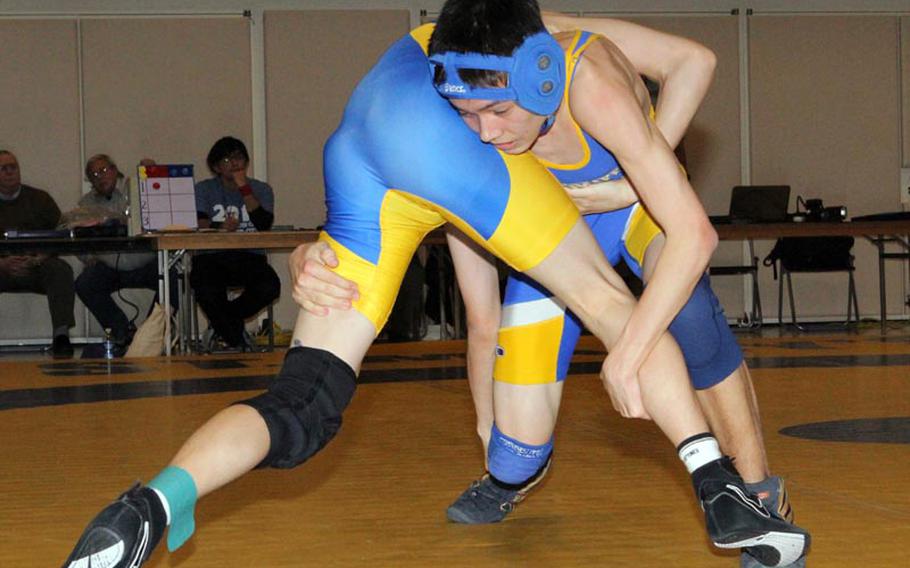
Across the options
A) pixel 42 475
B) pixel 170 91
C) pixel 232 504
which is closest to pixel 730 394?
pixel 232 504

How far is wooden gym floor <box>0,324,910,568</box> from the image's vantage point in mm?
2107

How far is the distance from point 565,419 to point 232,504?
4.91 feet

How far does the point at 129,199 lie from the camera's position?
24.1 ft

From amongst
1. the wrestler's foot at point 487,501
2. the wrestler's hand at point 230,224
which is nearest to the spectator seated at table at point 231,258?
the wrestler's hand at point 230,224

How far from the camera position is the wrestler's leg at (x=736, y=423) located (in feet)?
7.17

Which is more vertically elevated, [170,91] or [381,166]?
[170,91]

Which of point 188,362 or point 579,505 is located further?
point 188,362

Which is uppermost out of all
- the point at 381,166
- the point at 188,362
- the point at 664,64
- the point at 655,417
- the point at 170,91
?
the point at 170,91

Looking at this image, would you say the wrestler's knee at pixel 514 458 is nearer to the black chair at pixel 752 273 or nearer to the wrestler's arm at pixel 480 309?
the wrestler's arm at pixel 480 309

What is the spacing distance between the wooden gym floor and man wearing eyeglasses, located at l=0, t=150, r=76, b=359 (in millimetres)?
3124

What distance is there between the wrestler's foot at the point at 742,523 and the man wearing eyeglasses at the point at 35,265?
672 cm

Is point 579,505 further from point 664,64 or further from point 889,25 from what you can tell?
point 889,25

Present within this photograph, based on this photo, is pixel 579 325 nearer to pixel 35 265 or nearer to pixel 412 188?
pixel 412 188

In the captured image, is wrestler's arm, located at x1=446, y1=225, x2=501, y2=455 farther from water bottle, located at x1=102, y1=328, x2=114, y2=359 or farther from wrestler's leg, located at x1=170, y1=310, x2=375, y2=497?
water bottle, located at x1=102, y1=328, x2=114, y2=359
